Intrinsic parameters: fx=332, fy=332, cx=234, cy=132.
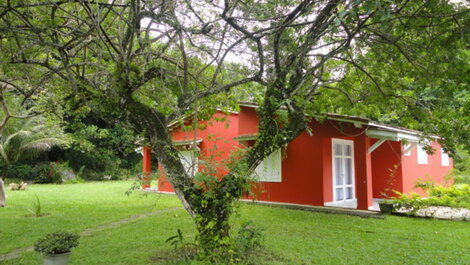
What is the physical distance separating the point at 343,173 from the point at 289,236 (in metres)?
5.98

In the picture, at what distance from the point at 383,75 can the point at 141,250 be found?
21.9 ft

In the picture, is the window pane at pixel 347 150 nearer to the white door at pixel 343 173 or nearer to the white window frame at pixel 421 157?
the white door at pixel 343 173

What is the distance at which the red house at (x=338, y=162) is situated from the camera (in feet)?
35.3

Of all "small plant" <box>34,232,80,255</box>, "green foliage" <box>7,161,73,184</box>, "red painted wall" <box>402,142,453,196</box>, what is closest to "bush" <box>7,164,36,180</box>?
"green foliage" <box>7,161,73,184</box>

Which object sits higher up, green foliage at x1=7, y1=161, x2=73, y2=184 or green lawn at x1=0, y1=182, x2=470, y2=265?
green foliage at x1=7, y1=161, x2=73, y2=184

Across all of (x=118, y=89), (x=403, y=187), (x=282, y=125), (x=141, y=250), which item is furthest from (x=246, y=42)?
(x=403, y=187)

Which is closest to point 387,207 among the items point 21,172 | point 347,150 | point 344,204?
point 344,204

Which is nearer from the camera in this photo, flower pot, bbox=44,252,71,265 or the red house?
flower pot, bbox=44,252,71,265

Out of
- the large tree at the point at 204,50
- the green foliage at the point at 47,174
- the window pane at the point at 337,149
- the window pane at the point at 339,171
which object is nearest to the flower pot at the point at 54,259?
the large tree at the point at 204,50

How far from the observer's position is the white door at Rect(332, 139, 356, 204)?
1252cm

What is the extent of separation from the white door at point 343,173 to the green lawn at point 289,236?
7.61ft

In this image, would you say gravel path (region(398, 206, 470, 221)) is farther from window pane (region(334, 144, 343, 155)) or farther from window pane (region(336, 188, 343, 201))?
window pane (region(334, 144, 343, 155))

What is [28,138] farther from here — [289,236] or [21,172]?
[289,236]

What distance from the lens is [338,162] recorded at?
12773 millimetres
